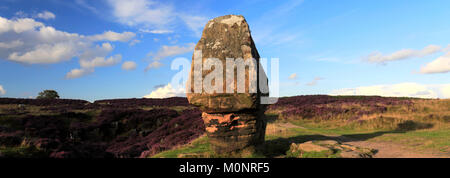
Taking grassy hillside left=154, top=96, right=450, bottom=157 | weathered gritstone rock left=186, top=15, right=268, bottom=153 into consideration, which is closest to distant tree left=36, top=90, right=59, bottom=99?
grassy hillside left=154, top=96, right=450, bottom=157

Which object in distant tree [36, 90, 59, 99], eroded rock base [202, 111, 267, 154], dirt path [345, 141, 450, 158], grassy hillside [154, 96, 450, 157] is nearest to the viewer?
dirt path [345, 141, 450, 158]

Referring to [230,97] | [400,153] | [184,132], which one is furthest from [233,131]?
[184,132]

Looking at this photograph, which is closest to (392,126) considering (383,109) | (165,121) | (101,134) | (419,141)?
(419,141)

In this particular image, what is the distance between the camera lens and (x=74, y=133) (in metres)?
24.3

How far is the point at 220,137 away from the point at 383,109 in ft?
91.7

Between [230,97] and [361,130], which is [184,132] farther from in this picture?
[361,130]

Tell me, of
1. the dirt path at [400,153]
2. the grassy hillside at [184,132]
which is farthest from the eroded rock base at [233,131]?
the dirt path at [400,153]

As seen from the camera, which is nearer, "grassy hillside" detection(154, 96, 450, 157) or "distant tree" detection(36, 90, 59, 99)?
"grassy hillside" detection(154, 96, 450, 157)

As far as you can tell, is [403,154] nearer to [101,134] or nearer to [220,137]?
[220,137]

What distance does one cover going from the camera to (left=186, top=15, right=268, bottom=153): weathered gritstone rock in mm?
10266

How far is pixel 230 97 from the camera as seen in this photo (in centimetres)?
1027

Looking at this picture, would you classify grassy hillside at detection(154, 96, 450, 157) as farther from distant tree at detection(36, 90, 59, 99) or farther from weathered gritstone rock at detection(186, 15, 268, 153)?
distant tree at detection(36, 90, 59, 99)

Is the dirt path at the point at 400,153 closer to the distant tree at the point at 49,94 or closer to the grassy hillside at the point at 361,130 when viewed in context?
the grassy hillside at the point at 361,130

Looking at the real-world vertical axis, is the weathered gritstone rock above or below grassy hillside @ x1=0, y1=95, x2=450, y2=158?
above
